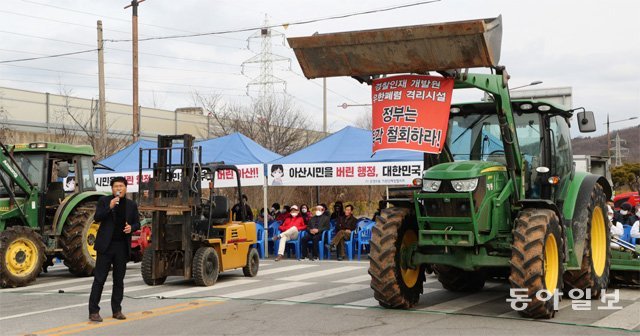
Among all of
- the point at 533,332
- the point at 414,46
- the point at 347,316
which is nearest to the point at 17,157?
the point at 347,316

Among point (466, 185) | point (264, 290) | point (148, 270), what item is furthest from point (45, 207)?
point (466, 185)

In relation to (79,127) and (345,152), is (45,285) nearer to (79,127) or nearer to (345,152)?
(345,152)

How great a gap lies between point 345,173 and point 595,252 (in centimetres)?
820

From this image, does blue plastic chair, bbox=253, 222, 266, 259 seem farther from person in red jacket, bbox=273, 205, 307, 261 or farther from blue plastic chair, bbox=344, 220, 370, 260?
blue plastic chair, bbox=344, 220, 370, 260

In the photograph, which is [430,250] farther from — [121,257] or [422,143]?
[121,257]

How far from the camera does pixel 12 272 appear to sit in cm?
1416

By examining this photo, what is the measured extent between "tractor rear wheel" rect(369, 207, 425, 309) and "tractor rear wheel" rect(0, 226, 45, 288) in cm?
733

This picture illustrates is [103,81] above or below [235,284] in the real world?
above

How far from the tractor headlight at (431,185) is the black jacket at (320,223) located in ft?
33.1

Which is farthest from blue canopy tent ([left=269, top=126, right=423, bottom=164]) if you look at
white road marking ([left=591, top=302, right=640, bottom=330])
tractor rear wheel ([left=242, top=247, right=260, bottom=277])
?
white road marking ([left=591, top=302, right=640, bottom=330])

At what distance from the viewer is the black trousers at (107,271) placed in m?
9.70

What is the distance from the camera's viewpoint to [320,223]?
790 inches

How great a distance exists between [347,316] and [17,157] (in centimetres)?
922

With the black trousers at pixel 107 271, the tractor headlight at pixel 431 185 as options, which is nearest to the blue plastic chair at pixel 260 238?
the black trousers at pixel 107 271
